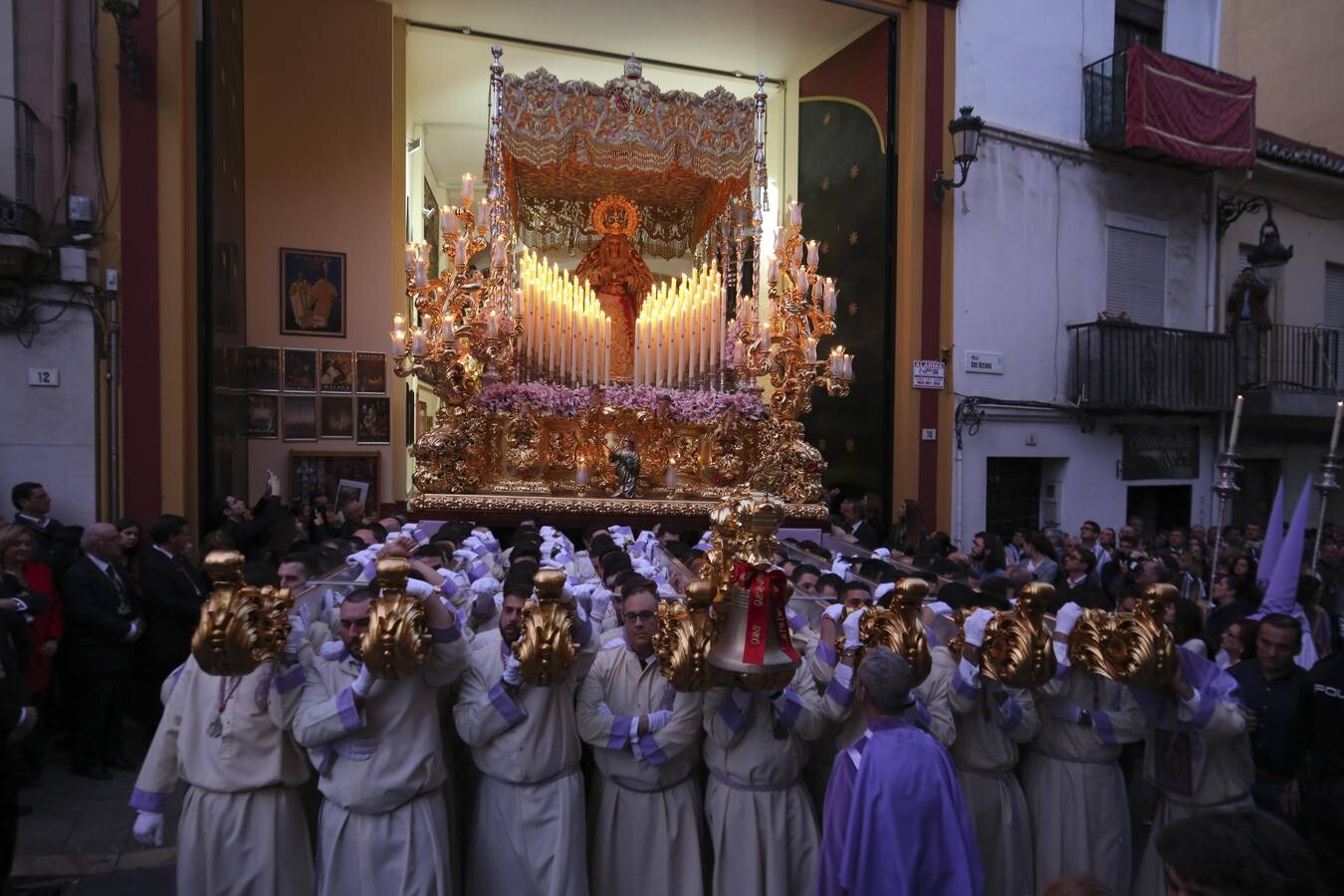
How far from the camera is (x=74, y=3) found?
7.70 meters

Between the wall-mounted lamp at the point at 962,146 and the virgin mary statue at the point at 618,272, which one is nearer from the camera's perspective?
the wall-mounted lamp at the point at 962,146

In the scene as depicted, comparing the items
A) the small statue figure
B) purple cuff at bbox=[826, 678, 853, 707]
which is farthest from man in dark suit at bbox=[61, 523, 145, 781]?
the small statue figure

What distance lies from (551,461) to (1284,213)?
13.0 metres

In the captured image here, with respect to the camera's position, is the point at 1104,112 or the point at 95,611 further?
the point at 1104,112

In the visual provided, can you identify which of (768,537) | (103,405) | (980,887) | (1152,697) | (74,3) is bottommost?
(980,887)

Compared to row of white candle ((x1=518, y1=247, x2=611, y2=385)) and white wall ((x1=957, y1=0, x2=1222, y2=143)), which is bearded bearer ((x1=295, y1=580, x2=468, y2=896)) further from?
white wall ((x1=957, y1=0, x2=1222, y2=143))

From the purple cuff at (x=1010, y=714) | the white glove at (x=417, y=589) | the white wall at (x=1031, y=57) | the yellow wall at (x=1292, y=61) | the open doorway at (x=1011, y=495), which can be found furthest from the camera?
the yellow wall at (x=1292, y=61)

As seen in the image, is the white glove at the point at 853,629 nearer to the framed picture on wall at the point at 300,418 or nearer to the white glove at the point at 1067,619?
the white glove at the point at 1067,619

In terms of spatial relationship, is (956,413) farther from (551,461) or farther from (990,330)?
(551,461)

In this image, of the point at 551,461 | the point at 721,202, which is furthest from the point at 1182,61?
the point at 551,461

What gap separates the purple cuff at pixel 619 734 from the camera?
348cm

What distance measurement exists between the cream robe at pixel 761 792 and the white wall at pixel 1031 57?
10.7m

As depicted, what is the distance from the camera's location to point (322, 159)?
11.2 meters

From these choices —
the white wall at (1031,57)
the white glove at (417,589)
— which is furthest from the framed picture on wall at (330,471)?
the white wall at (1031,57)
